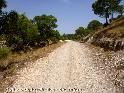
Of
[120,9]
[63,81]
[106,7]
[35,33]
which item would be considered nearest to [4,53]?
[63,81]

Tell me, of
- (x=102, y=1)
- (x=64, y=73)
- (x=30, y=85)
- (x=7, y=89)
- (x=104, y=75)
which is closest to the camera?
(x=7, y=89)

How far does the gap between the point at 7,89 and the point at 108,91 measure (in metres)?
7.17

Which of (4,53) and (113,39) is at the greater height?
(113,39)

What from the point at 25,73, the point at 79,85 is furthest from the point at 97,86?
the point at 25,73

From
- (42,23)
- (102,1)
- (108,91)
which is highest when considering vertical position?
(102,1)

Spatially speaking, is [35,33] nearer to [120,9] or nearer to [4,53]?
[120,9]

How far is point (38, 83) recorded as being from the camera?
79.7 ft

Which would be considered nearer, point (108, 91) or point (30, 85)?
point (108, 91)

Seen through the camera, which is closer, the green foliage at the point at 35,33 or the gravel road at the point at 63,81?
the gravel road at the point at 63,81

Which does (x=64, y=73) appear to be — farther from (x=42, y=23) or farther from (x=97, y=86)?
(x=42, y=23)

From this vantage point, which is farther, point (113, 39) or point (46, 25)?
→ point (46, 25)

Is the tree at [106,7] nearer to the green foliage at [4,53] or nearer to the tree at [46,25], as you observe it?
the tree at [46,25]

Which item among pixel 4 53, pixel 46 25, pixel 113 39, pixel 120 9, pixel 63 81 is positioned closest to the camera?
pixel 63 81

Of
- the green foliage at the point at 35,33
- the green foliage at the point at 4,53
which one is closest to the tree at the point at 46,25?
the green foliage at the point at 35,33
